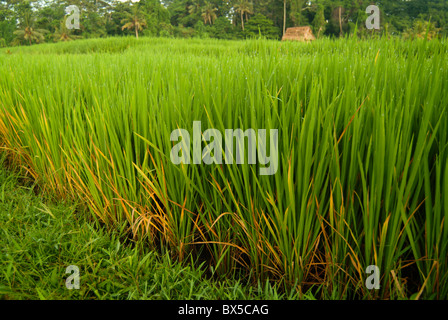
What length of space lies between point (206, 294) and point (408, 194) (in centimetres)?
62

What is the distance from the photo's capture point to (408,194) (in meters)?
0.77

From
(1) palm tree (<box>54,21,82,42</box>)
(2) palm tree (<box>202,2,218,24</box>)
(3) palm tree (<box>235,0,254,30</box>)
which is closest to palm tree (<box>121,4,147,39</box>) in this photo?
(1) palm tree (<box>54,21,82,42</box>)

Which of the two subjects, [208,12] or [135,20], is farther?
[208,12]

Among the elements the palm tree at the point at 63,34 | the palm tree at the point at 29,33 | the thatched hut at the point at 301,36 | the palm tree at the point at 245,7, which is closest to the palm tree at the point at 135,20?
the palm tree at the point at 63,34

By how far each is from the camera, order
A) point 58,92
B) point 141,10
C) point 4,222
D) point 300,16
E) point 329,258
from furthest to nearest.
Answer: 1. point 300,16
2. point 141,10
3. point 58,92
4. point 4,222
5. point 329,258

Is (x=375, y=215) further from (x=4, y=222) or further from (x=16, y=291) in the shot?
(x=4, y=222)

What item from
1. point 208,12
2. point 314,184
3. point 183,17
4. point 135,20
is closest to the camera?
point 314,184

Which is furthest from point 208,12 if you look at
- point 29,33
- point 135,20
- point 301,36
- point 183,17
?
point 301,36

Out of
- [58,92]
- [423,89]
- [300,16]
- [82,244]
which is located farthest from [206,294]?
[300,16]

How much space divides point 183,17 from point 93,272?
31.6 metres

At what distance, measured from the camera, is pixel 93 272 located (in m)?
0.98

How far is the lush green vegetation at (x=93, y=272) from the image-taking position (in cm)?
91

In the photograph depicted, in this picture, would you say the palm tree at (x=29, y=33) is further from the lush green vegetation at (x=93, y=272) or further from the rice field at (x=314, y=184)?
the rice field at (x=314, y=184)

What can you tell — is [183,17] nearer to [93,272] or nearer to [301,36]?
[301,36]
